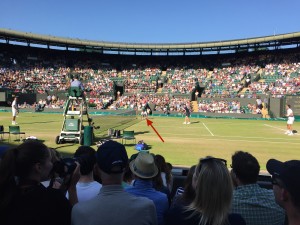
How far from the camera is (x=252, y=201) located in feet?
12.9

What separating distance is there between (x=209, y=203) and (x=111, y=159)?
1035 mm

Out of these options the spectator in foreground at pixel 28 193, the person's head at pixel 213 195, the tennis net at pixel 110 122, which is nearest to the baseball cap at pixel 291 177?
the person's head at pixel 213 195

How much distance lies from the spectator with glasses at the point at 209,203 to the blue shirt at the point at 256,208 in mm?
939

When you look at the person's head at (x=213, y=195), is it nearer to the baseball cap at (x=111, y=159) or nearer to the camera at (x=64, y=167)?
the baseball cap at (x=111, y=159)

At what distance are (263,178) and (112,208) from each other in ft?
17.4

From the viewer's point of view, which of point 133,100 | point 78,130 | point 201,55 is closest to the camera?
point 78,130

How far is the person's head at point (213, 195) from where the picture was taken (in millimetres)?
2840

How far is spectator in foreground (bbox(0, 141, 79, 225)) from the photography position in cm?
268

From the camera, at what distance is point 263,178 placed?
706 cm

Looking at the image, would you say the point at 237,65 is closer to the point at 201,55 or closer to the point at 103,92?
the point at 201,55

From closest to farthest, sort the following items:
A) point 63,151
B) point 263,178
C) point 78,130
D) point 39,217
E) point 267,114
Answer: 1. point 39,217
2. point 263,178
3. point 63,151
4. point 78,130
5. point 267,114

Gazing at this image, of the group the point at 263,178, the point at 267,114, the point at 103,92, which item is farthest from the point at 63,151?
the point at 103,92

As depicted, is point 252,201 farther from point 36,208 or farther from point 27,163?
point 27,163

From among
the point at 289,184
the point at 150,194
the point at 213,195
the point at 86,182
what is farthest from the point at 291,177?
the point at 86,182
